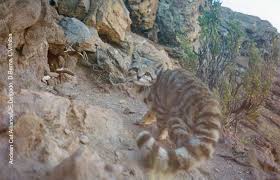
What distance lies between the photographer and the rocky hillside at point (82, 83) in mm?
3371

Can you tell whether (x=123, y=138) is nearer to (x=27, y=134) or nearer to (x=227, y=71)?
(x=27, y=134)

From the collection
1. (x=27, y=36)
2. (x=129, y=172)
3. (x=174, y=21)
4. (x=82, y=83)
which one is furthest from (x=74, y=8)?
(x=129, y=172)

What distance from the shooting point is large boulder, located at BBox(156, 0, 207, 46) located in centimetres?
1056

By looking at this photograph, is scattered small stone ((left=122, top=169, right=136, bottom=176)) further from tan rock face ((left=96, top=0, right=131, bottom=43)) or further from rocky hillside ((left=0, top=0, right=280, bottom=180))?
tan rock face ((left=96, top=0, right=131, bottom=43))

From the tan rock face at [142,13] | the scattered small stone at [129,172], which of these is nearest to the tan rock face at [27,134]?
the scattered small stone at [129,172]

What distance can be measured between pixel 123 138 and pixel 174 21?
6.23 m

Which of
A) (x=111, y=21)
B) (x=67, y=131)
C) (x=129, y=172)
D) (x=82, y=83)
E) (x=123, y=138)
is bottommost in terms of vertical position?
(x=82, y=83)

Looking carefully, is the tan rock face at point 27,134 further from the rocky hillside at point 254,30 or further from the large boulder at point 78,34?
the rocky hillside at point 254,30

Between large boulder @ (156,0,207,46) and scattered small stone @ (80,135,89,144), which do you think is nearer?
scattered small stone @ (80,135,89,144)

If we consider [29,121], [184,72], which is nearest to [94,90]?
[184,72]

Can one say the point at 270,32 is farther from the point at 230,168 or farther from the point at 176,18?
the point at 230,168

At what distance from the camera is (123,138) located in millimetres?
4934

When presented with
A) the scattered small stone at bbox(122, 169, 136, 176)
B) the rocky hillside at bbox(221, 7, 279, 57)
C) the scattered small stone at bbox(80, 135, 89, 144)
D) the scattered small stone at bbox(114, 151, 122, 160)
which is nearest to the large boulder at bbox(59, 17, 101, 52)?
the scattered small stone at bbox(80, 135, 89, 144)

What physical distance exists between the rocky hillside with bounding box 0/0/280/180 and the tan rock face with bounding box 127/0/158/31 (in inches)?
1.0
